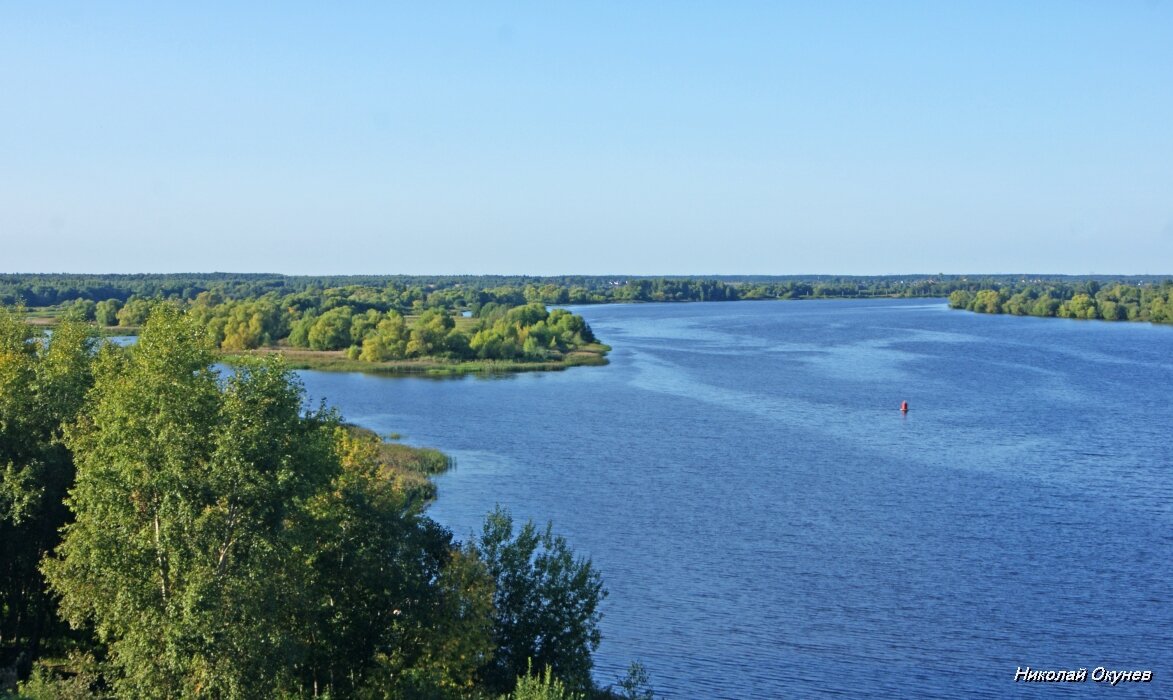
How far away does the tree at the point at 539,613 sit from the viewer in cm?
1992

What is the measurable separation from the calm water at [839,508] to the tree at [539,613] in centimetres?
412

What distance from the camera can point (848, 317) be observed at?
160m

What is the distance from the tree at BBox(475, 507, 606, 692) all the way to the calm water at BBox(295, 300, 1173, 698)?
4.12 m

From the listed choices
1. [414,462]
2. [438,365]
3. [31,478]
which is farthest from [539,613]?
[438,365]

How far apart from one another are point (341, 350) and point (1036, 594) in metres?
75.4

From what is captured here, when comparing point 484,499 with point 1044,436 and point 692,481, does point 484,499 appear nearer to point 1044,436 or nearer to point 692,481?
point 692,481

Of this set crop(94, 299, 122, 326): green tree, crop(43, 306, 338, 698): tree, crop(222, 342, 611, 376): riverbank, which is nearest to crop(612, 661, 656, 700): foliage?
crop(43, 306, 338, 698): tree

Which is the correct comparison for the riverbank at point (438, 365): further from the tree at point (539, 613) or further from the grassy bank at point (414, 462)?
the tree at point (539, 613)

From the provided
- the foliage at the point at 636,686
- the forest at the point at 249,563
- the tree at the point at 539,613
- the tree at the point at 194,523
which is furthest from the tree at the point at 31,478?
the foliage at the point at 636,686

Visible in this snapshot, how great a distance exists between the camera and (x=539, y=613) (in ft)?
66.4

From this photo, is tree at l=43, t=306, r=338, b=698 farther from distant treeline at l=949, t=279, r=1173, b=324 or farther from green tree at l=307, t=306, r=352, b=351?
distant treeline at l=949, t=279, r=1173, b=324

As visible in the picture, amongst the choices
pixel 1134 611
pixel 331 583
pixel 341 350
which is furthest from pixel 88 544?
pixel 341 350

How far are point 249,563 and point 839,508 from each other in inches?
1015

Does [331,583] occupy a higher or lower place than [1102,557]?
higher
